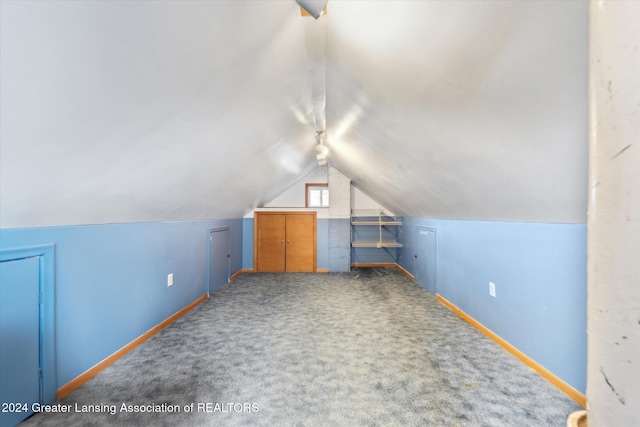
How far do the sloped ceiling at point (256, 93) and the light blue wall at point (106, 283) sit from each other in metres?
0.15

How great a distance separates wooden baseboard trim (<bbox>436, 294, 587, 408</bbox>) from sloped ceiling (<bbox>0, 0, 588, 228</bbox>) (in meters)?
1.12

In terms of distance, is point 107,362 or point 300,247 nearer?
point 107,362

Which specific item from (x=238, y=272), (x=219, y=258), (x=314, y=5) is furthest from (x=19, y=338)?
(x=238, y=272)

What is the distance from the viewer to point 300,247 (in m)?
6.29

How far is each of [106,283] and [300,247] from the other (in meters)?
4.25

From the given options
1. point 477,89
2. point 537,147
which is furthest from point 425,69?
point 537,147

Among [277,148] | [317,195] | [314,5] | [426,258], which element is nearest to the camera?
[314,5]

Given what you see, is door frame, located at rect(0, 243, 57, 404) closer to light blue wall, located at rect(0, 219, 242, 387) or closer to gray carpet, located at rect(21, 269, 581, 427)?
light blue wall, located at rect(0, 219, 242, 387)

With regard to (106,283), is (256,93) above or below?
above

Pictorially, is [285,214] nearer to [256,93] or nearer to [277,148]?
[277,148]

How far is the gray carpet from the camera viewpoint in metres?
1.68

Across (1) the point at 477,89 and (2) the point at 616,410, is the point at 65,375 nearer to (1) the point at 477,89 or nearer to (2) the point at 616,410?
(2) the point at 616,410

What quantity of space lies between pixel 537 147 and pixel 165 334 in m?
3.48

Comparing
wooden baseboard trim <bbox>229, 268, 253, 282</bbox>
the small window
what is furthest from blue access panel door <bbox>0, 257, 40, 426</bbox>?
the small window
